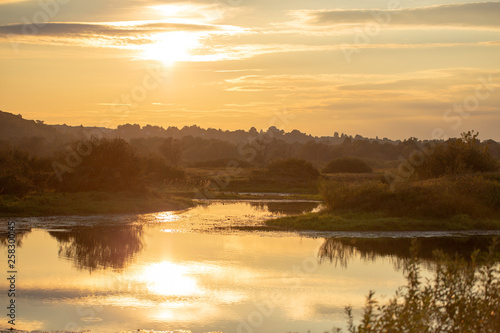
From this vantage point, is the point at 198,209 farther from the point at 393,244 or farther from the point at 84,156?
the point at 393,244

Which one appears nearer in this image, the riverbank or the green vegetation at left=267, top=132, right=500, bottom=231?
the green vegetation at left=267, top=132, right=500, bottom=231

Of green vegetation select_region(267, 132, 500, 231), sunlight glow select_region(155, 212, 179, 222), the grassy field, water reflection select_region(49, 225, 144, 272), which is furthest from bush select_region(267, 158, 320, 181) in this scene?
water reflection select_region(49, 225, 144, 272)

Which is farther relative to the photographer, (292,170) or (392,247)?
(292,170)

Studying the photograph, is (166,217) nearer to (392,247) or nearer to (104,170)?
(104,170)

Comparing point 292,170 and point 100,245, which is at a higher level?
point 292,170

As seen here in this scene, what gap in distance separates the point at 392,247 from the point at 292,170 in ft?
144

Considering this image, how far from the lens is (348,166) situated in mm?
83312

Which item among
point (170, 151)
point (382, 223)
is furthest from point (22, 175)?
point (170, 151)

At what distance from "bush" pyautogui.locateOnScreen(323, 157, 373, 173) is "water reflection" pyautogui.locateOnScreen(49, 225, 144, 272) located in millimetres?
55575

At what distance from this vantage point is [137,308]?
14.0m

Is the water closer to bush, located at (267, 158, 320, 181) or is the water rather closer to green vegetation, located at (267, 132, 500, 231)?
green vegetation, located at (267, 132, 500, 231)

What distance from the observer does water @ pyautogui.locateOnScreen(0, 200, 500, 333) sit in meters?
13.3

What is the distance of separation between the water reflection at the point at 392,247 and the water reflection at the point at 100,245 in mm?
6808

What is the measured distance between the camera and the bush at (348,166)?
271ft
